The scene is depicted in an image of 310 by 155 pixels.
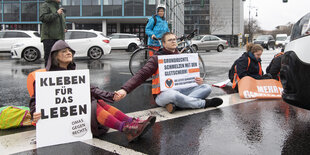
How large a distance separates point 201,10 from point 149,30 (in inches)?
3773

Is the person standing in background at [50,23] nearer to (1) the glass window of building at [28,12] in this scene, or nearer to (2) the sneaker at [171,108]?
(2) the sneaker at [171,108]

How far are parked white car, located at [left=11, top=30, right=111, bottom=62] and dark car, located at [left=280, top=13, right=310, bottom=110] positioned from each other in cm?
1280

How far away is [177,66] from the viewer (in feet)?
14.8

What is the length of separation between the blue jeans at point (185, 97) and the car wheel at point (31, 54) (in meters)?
11.6

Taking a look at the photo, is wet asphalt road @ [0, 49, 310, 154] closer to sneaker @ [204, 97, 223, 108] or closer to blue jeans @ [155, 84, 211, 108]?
sneaker @ [204, 97, 223, 108]

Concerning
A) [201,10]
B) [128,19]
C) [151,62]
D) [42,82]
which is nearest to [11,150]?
[42,82]

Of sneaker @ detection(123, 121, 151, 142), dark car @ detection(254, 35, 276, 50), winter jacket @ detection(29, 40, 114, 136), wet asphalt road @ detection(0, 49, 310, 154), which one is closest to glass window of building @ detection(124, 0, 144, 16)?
dark car @ detection(254, 35, 276, 50)

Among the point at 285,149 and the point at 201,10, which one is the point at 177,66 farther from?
the point at 201,10

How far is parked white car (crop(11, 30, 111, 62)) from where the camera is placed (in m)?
14.4

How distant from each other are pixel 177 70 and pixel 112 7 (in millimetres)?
43961

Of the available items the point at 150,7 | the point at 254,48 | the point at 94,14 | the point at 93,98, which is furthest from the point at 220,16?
the point at 93,98

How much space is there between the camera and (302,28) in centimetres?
285

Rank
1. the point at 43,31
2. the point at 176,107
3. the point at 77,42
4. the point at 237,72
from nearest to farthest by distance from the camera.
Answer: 1. the point at 176,107
2. the point at 237,72
3. the point at 43,31
4. the point at 77,42

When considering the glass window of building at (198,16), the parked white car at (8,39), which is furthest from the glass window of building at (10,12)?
the glass window of building at (198,16)
